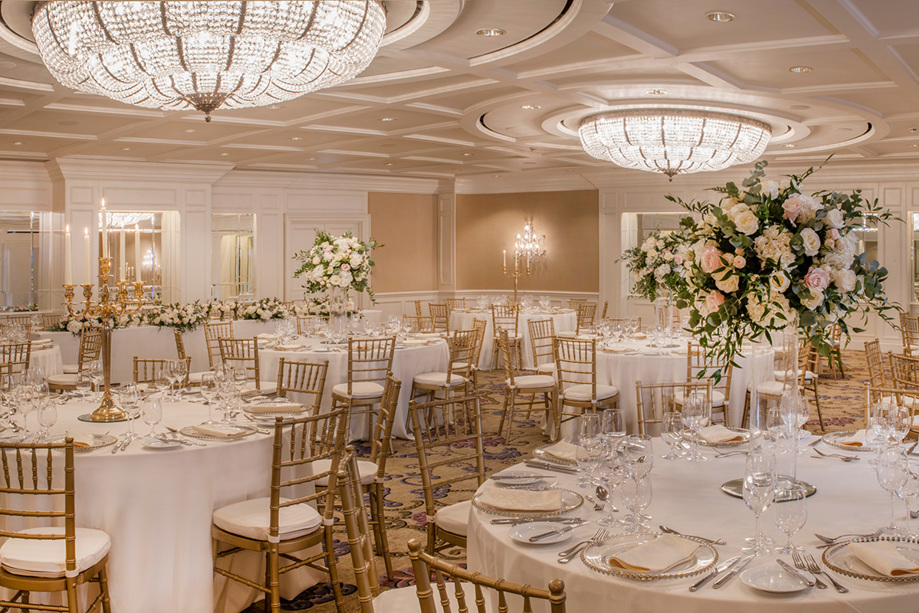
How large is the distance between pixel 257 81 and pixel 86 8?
1.01 meters

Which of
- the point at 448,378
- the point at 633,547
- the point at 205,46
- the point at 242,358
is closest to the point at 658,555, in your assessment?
the point at 633,547

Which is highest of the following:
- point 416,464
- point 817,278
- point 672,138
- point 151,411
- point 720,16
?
point 720,16

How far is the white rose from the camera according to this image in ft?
9.00

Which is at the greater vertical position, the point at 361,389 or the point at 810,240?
the point at 810,240

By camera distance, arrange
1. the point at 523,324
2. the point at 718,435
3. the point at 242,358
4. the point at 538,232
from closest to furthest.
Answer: the point at 718,435 → the point at 242,358 → the point at 523,324 → the point at 538,232

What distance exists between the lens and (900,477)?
7.91 feet

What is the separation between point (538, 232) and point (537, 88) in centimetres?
815

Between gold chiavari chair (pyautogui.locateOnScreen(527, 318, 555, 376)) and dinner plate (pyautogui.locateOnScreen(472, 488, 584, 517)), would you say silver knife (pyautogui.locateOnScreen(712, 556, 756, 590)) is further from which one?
gold chiavari chair (pyautogui.locateOnScreen(527, 318, 555, 376))

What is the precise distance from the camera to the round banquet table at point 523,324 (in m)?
11.9

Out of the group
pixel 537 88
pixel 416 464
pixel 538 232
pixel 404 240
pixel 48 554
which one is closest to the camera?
pixel 48 554

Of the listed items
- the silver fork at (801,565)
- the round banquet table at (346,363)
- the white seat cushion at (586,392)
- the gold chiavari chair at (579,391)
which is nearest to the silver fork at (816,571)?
the silver fork at (801,565)

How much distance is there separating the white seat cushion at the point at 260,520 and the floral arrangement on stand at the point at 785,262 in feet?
6.32

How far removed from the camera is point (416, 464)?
6.69m

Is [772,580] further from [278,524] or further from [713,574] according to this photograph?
[278,524]
